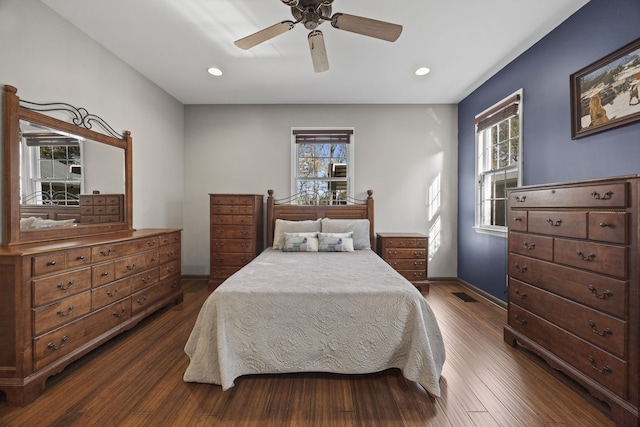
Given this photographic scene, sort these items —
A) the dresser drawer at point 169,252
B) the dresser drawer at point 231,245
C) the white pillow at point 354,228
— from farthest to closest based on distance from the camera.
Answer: the dresser drawer at point 231,245 < the white pillow at point 354,228 < the dresser drawer at point 169,252

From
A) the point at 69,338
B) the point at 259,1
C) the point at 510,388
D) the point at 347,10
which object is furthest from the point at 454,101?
the point at 69,338

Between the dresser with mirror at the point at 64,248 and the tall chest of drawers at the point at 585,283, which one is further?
the dresser with mirror at the point at 64,248

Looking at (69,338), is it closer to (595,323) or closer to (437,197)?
(595,323)

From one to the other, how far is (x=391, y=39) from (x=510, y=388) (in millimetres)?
2576

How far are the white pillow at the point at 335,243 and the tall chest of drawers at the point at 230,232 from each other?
3.52 feet

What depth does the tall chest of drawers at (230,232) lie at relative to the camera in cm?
385

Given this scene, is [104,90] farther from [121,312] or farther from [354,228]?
[354,228]

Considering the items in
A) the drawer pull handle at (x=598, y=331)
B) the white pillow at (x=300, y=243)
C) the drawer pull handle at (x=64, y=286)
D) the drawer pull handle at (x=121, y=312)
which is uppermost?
the white pillow at (x=300, y=243)

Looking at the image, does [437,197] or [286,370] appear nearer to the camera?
[286,370]

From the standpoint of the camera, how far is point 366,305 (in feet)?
5.96

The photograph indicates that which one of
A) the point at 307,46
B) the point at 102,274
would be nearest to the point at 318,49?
the point at 307,46

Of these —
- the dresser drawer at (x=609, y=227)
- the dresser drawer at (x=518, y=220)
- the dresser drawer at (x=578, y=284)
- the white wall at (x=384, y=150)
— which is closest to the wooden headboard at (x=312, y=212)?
the white wall at (x=384, y=150)

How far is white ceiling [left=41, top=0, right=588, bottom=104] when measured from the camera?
7.36ft

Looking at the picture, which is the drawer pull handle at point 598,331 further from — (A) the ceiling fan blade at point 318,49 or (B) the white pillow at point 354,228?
(A) the ceiling fan blade at point 318,49
